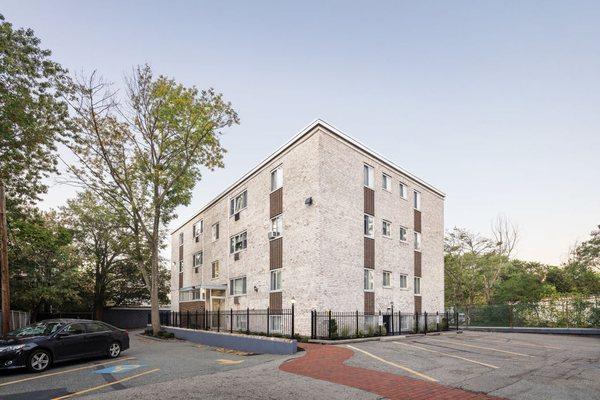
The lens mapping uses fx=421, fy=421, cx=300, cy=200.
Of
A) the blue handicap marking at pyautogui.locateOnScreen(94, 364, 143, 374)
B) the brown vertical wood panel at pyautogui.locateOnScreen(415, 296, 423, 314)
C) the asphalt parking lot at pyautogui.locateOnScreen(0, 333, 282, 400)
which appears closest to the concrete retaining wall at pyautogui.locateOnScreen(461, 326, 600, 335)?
the brown vertical wood panel at pyautogui.locateOnScreen(415, 296, 423, 314)

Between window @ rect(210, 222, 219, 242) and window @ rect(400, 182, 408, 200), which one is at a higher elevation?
window @ rect(400, 182, 408, 200)

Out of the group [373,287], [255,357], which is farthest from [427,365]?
[373,287]

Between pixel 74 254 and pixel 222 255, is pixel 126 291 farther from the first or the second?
pixel 222 255

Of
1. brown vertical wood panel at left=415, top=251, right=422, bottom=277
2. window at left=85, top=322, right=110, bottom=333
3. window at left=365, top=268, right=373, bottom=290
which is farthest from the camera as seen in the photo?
brown vertical wood panel at left=415, top=251, right=422, bottom=277

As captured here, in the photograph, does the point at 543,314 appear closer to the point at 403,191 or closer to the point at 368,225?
the point at 403,191

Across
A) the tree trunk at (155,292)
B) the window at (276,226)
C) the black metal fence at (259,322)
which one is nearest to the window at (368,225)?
the window at (276,226)

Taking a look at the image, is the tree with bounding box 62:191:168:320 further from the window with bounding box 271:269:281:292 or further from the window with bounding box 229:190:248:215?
the window with bounding box 271:269:281:292

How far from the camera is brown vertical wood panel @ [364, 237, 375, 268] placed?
23.3m

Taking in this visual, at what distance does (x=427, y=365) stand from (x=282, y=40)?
15878 mm

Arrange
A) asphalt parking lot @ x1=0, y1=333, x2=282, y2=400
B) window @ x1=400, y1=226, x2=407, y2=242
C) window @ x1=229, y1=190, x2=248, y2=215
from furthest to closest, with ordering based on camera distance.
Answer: window @ x1=229, y1=190, x2=248, y2=215 → window @ x1=400, y1=226, x2=407, y2=242 → asphalt parking lot @ x1=0, y1=333, x2=282, y2=400

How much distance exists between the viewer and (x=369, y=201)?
24.1m

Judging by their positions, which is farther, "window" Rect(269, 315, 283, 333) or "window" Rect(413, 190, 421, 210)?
"window" Rect(413, 190, 421, 210)

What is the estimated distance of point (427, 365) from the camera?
1237cm

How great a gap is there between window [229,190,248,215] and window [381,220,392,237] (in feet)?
30.8
